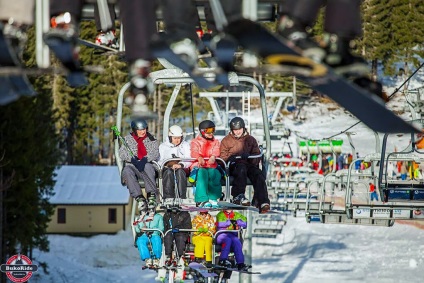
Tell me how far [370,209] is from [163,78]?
4440 mm

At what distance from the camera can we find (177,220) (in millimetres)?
15359

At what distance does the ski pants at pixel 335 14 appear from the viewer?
183 inches

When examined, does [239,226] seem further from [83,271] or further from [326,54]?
[83,271]

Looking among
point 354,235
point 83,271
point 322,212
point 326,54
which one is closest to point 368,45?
point 354,235

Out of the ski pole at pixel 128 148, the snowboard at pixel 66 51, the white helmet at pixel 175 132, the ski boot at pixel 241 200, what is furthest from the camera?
the white helmet at pixel 175 132

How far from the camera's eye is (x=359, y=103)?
466 centimetres

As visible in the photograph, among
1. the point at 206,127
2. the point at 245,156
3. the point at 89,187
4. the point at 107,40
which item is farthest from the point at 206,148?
the point at 89,187

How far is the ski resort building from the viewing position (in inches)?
2319

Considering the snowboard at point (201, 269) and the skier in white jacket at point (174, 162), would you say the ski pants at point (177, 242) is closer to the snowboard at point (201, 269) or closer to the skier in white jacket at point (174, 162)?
the snowboard at point (201, 269)

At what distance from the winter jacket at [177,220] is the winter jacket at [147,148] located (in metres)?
1.29

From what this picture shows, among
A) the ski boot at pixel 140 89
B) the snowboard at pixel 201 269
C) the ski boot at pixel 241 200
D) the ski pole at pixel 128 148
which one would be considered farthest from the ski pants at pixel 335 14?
the snowboard at pixel 201 269

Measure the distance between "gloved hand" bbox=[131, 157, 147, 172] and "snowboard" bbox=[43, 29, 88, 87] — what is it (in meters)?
9.29

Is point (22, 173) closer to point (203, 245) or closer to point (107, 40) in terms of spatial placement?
point (203, 245)

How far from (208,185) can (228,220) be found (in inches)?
51.6
